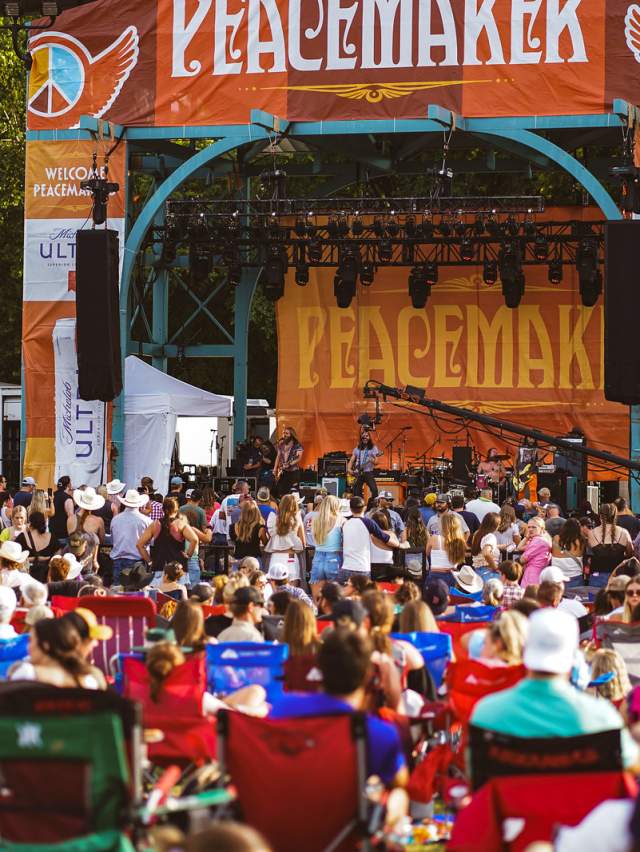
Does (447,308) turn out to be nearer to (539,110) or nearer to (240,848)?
(539,110)

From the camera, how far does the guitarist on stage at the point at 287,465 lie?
73.4 ft

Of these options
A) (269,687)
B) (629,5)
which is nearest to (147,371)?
(629,5)

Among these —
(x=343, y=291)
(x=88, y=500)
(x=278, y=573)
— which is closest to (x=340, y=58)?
(x=343, y=291)

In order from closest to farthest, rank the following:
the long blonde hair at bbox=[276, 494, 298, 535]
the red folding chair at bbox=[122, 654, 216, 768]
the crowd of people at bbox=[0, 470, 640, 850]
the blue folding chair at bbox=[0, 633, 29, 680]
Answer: the crowd of people at bbox=[0, 470, 640, 850], the red folding chair at bbox=[122, 654, 216, 768], the blue folding chair at bbox=[0, 633, 29, 680], the long blonde hair at bbox=[276, 494, 298, 535]

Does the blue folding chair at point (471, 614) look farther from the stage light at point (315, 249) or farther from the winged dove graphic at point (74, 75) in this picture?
the winged dove graphic at point (74, 75)

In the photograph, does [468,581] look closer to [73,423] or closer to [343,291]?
[73,423]

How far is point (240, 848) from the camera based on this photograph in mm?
2625

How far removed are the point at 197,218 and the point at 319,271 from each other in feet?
12.3

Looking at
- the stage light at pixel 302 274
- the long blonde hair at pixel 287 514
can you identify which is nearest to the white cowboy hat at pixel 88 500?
the long blonde hair at pixel 287 514

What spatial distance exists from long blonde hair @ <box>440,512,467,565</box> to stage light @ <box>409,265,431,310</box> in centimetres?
1210

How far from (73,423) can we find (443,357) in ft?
24.5

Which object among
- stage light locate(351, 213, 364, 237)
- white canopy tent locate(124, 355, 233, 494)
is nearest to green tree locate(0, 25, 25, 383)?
white canopy tent locate(124, 355, 233, 494)

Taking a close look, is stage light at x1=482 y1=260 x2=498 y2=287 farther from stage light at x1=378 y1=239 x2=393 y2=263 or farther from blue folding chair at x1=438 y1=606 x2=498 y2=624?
blue folding chair at x1=438 y1=606 x2=498 y2=624

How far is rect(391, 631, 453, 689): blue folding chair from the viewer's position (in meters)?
7.24
